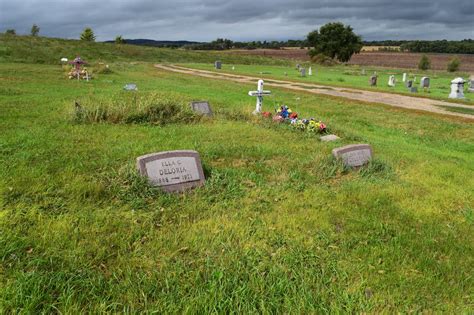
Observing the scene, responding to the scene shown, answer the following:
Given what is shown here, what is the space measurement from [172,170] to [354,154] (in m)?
3.30

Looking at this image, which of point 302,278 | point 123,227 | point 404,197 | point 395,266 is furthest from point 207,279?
point 404,197

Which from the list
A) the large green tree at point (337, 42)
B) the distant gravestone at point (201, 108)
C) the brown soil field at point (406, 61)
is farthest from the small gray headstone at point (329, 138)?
the large green tree at point (337, 42)

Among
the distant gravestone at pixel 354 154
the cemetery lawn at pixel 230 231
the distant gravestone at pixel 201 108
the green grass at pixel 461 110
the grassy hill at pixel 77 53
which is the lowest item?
the green grass at pixel 461 110

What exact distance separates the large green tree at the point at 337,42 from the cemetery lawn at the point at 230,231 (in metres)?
67.8

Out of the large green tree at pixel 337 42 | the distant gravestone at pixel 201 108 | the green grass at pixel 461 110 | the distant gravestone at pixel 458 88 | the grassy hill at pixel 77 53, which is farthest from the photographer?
the large green tree at pixel 337 42

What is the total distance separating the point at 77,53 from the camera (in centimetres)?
4784

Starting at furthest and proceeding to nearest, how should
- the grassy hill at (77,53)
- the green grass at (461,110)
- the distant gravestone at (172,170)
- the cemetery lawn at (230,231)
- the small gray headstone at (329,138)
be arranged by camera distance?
the grassy hill at (77,53)
the green grass at (461,110)
the small gray headstone at (329,138)
the distant gravestone at (172,170)
the cemetery lawn at (230,231)

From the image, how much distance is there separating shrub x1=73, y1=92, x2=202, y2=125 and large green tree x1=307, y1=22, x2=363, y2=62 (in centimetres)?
6471

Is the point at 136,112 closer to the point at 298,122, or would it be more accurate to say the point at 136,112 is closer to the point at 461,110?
the point at 298,122

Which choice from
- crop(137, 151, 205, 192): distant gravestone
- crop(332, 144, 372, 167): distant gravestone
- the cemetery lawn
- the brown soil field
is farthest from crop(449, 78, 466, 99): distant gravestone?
the brown soil field

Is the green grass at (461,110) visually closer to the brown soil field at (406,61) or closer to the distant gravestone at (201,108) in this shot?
the distant gravestone at (201,108)

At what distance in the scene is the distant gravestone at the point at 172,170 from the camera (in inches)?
197

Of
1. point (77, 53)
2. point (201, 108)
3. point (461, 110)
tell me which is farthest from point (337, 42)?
point (201, 108)

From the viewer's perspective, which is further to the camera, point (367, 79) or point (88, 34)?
point (88, 34)
